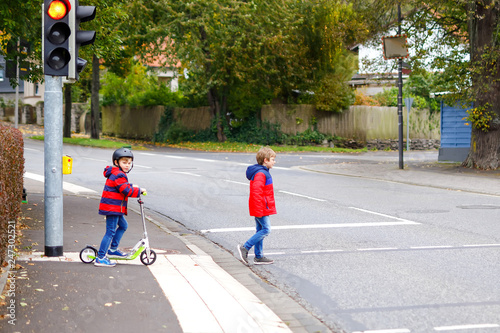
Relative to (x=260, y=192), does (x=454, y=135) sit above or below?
above

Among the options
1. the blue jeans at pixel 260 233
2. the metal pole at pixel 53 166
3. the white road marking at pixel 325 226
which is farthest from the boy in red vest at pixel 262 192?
the white road marking at pixel 325 226

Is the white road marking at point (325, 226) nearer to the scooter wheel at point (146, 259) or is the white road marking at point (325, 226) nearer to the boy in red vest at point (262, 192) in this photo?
the boy in red vest at point (262, 192)

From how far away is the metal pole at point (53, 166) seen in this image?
7809 millimetres

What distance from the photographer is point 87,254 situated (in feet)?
24.8

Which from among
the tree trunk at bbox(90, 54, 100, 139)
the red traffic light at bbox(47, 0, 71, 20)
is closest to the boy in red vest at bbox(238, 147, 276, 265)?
the red traffic light at bbox(47, 0, 71, 20)

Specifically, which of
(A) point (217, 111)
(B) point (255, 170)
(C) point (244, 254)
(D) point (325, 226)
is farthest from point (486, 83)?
(A) point (217, 111)

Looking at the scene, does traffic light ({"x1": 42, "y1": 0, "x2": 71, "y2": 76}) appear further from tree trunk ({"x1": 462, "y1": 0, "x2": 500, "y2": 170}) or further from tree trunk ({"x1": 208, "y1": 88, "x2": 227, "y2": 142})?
tree trunk ({"x1": 208, "y1": 88, "x2": 227, "y2": 142})

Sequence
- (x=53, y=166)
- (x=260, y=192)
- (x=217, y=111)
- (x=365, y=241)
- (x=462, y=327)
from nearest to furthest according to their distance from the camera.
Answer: (x=462, y=327), (x=53, y=166), (x=260, y=192), (x=365, y=241), (x=217, y=111)

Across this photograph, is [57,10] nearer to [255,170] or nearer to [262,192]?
[255,170]

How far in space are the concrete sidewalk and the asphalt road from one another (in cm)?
44

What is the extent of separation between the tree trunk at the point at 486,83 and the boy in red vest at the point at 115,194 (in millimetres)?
16877

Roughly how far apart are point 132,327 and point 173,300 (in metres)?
0.91

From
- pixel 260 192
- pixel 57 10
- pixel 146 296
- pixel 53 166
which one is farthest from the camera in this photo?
pixel 260 192

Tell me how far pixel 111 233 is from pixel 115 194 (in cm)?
46
